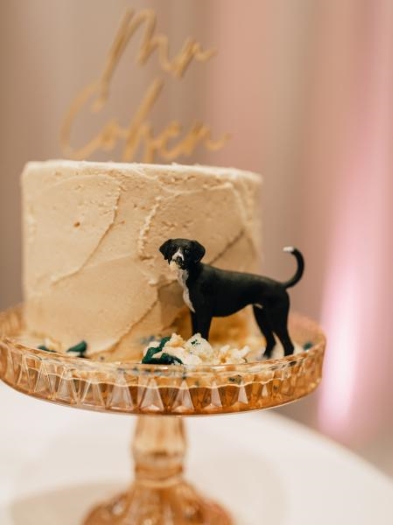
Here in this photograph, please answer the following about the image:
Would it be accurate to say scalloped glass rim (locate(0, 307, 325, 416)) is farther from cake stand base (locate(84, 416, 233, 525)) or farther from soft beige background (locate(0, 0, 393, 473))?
soft beige background (locate(0, 0, 393, 473))

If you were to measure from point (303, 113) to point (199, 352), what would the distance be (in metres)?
0.92

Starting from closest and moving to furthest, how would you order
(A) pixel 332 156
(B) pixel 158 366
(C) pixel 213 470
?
(B) pixel 158 366, (C) pixel 213 470, (A) pixel 332 156

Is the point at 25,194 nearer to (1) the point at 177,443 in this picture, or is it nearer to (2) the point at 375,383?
(1) the point at 177,443

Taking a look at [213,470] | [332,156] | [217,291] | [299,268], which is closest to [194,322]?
[217,291]

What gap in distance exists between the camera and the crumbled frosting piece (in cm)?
61

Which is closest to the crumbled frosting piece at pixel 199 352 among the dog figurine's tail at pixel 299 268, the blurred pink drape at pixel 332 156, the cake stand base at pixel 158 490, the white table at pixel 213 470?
the dog figurine's tail at pixel 299 268

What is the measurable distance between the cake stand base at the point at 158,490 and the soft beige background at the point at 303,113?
0.58 metres

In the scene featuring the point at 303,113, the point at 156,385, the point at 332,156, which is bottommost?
the point at 156,385

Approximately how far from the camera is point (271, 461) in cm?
111

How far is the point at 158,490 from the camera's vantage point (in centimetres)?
92

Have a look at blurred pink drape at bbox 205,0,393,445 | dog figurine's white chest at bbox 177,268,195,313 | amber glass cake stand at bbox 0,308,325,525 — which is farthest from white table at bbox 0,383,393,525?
dog figurine's white chest at bbox 177,268,195,313

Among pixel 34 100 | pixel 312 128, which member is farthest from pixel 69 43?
pixel 312 128

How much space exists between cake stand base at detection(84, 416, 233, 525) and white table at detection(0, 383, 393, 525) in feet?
0.20

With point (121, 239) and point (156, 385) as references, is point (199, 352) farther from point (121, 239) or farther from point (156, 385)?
point (121, 239)
